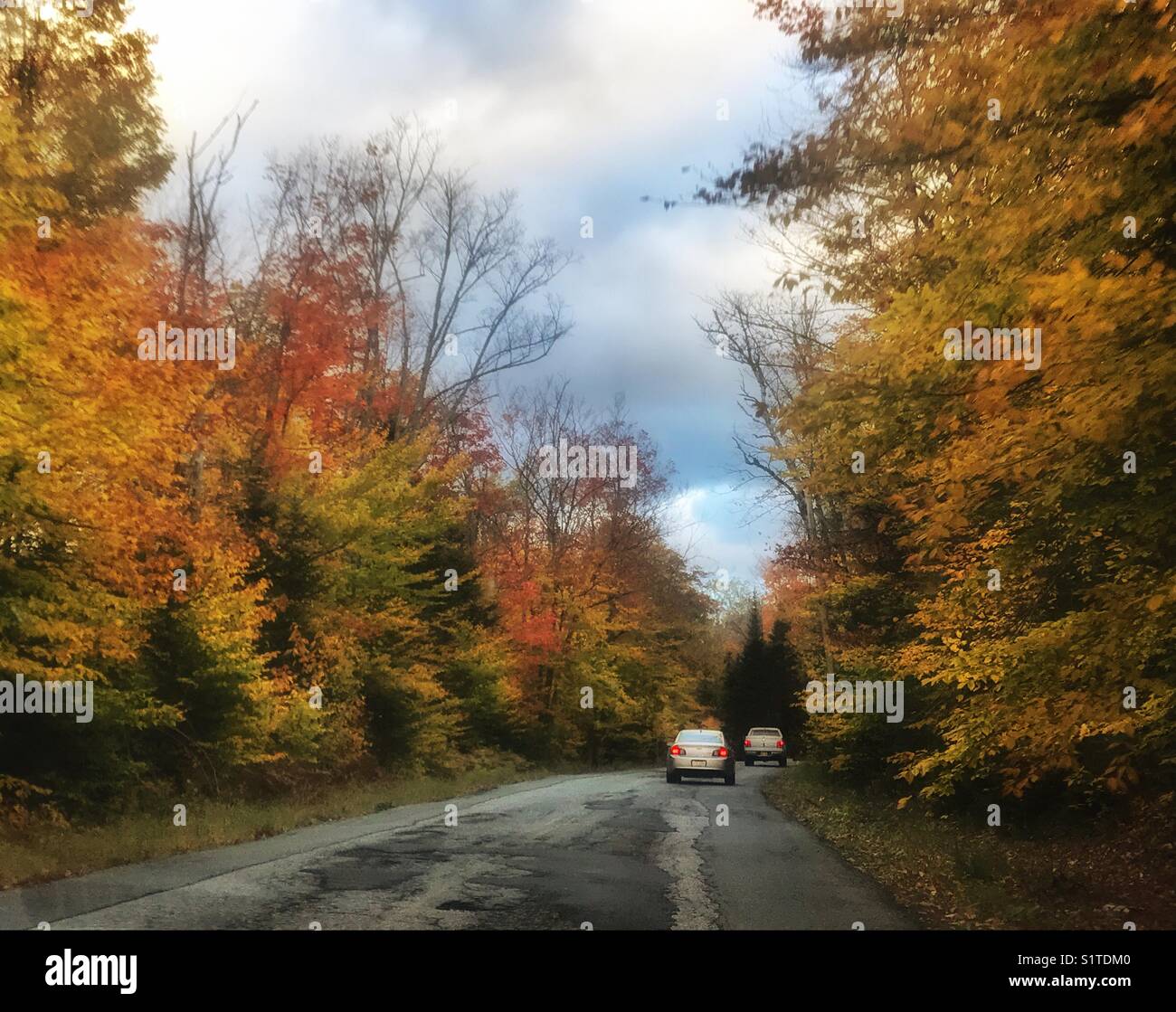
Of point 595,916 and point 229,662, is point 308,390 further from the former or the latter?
point 595,916

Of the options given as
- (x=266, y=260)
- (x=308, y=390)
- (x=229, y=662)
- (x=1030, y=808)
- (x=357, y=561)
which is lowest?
(x=1030, y=808)

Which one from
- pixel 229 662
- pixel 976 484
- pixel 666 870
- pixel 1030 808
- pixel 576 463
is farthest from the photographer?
pixel 576 463

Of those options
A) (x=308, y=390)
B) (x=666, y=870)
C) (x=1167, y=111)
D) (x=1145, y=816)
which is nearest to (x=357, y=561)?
(x=308, y=390)

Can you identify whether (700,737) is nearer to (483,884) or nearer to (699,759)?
(699,759)

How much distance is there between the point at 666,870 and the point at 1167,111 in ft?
26.3

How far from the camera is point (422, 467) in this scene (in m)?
33.2

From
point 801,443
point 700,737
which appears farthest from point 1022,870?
point 700,737

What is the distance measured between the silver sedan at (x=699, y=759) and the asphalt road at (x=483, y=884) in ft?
42.6

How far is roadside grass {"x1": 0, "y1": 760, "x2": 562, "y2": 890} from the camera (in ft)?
32.0

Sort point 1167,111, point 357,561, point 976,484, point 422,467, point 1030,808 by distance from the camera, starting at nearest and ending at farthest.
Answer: point 1167,111
point 976,484
point 1030,808
point 357,561
point 422,467

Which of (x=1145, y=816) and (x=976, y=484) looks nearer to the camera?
(x=976, y=484)

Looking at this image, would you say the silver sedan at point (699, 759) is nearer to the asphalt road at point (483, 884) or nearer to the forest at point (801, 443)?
the forest at point (801, 443)

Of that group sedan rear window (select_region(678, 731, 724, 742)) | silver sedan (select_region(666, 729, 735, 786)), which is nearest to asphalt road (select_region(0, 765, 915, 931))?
silver sedan (select_region(666, 729, 735, 786))

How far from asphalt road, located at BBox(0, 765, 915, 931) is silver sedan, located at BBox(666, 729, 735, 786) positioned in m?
13.0
